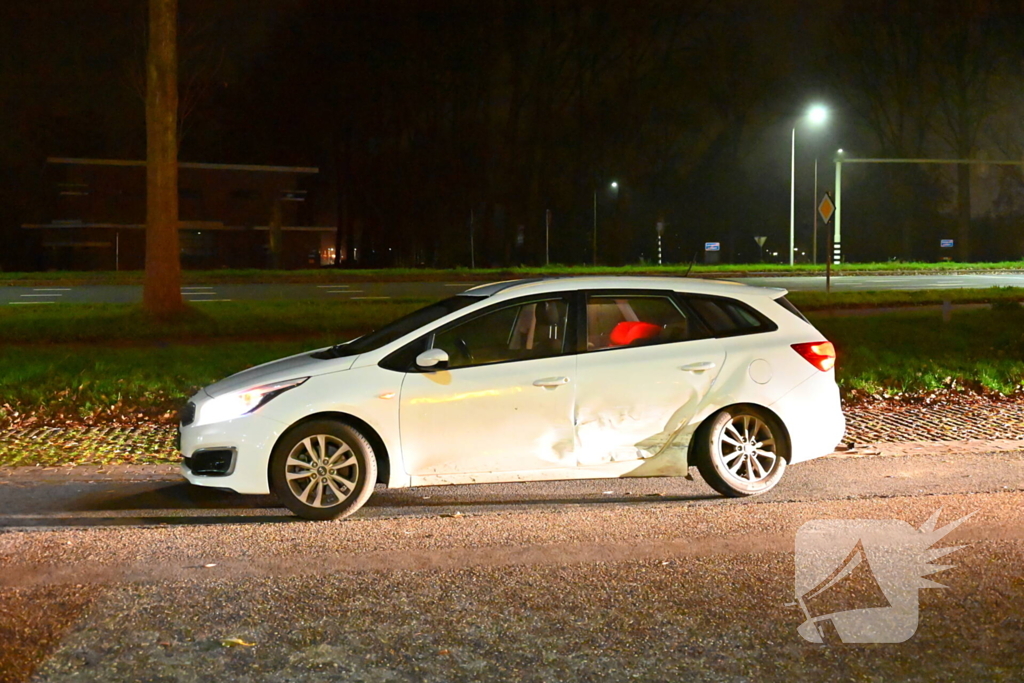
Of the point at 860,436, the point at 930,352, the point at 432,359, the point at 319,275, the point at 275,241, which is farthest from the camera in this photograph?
the point at 275,241

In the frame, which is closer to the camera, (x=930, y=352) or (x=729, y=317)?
(x=729, y=317)

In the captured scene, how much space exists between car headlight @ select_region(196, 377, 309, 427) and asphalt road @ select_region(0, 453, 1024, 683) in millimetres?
645

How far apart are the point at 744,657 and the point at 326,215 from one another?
6976 cm

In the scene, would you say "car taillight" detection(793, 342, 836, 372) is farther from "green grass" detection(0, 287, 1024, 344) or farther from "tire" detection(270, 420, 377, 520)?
"green grass" detection(0, 287, 1024, 344)

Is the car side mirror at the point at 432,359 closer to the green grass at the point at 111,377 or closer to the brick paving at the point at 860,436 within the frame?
the brick paving at the point at 860,436

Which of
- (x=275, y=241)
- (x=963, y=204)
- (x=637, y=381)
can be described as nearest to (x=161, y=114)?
(x=637, y=381)

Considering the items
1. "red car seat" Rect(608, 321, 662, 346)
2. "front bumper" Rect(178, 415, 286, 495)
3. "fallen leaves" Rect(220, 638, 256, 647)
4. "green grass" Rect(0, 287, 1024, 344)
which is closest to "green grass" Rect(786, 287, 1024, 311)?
"green grass" Rect(0, 287, 1024, 344)

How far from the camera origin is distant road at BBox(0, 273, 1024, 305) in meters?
30.8

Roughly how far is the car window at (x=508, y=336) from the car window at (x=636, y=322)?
0.22 meters

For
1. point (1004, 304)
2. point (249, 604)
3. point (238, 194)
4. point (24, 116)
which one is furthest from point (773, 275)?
point (24, 116)

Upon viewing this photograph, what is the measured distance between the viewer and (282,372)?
7.50m

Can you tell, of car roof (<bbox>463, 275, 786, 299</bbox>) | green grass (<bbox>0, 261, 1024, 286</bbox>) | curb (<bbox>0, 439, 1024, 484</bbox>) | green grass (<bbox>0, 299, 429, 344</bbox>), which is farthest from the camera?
green grass (<bbox>0, 261, 1024, 286</bbox>)

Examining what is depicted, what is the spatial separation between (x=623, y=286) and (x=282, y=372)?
235 cm

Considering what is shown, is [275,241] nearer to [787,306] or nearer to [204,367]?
[204,367]
